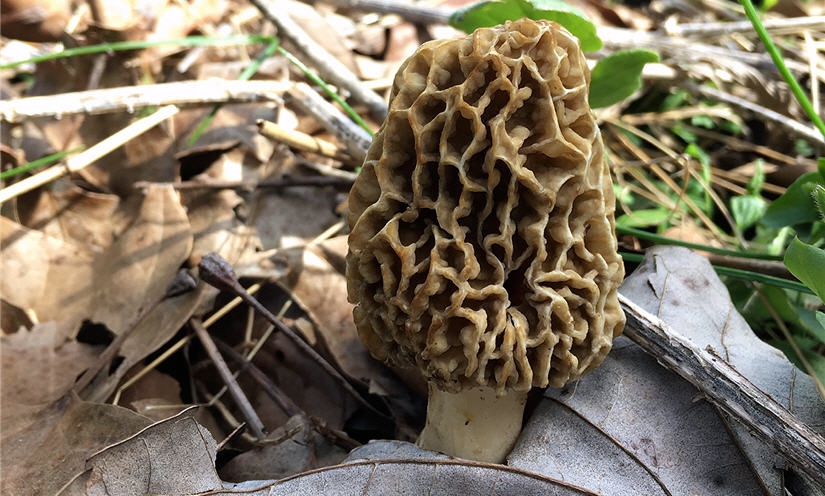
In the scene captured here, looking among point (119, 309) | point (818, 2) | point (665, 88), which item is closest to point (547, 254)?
point (119, 309)

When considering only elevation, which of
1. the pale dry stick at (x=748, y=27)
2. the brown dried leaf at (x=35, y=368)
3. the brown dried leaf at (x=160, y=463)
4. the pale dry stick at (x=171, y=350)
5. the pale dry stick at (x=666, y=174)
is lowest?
the pale dry stick at (x=666, y=174)

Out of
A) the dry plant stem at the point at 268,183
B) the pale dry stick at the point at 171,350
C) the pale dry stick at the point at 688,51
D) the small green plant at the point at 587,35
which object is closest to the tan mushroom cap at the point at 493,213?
the small green plant at the point at 587,35

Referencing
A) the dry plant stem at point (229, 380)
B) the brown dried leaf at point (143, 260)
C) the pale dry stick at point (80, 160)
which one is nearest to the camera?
the dry plant stem at point (229, 380)

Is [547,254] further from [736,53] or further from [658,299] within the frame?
[736,53]

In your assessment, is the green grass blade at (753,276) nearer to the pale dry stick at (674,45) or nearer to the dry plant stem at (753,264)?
the dry plant stem at (753,264)

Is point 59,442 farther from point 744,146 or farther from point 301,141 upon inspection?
point 744,146

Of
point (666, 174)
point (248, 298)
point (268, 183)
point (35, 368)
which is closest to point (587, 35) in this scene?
point (666, 174)

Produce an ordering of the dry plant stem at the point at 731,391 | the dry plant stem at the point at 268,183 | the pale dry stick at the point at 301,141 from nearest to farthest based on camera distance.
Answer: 1. the dry plant stem at the point at 731,391
2. the pale dry stick at the point at 301,141
3. the dry plant stem at the point at 268,183

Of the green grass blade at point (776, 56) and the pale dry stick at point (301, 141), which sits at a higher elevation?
the green grass blade at point (776, 56)
